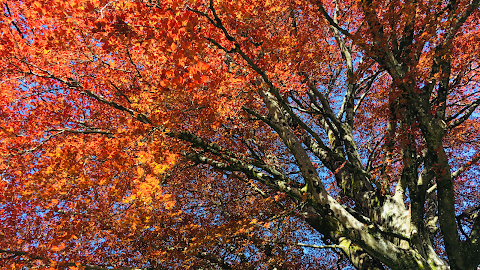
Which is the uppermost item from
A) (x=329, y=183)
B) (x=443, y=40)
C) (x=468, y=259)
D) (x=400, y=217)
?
(x=329, y=183)

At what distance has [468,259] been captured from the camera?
5.20 meters

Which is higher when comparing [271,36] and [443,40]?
[271,36]

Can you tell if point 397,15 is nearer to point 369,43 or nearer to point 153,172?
point 369,43

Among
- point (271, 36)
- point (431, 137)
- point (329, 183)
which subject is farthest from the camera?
point (329, 183)

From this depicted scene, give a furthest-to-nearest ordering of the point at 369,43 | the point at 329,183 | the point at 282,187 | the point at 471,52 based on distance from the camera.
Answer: the point at 329,183 → the point at 471,52 → the point at 282,187 → the point at 369,43

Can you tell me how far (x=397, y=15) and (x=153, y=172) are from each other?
24.9 feet

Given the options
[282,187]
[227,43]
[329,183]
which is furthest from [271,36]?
[329,183]

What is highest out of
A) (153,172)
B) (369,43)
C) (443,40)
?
(369,43)

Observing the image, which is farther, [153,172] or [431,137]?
[153,172]

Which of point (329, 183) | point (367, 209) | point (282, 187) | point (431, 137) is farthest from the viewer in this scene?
point (329, 183)

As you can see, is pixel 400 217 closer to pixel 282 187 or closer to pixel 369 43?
pixel 282 187

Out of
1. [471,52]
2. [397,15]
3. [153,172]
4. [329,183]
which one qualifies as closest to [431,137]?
[397,15]

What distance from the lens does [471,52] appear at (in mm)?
9352

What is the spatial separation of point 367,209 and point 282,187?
291 centimetres
